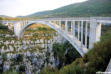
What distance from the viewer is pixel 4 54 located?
20469mm

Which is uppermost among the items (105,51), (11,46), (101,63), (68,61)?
(105,51)

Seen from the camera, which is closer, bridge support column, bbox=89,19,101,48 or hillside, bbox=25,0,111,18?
bridge support column, bbox=89,19,101,48

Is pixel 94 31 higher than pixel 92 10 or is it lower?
lower

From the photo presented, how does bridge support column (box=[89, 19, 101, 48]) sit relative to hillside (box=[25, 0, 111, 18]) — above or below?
below

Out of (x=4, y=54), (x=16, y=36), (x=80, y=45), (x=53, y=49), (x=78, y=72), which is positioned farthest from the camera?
Result: (x=16, y=36)

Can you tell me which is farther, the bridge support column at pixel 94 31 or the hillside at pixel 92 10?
the hillside at pixel 92 10

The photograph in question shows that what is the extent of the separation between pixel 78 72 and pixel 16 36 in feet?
82.2

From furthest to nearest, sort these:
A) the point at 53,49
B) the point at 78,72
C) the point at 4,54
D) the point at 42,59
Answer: the point at 53,49 → the point at 42,59 → the point at 4,54 → the point at 78,72

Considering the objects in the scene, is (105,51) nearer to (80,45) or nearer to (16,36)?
(80,45)

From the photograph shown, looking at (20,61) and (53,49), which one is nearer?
(20,61)

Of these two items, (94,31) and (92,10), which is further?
(92,10)

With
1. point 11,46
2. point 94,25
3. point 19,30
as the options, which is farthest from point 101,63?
point 19,30

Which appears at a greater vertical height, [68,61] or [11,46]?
[11,46]

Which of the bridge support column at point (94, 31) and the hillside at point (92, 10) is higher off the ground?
the hillside at point (92, 10)
